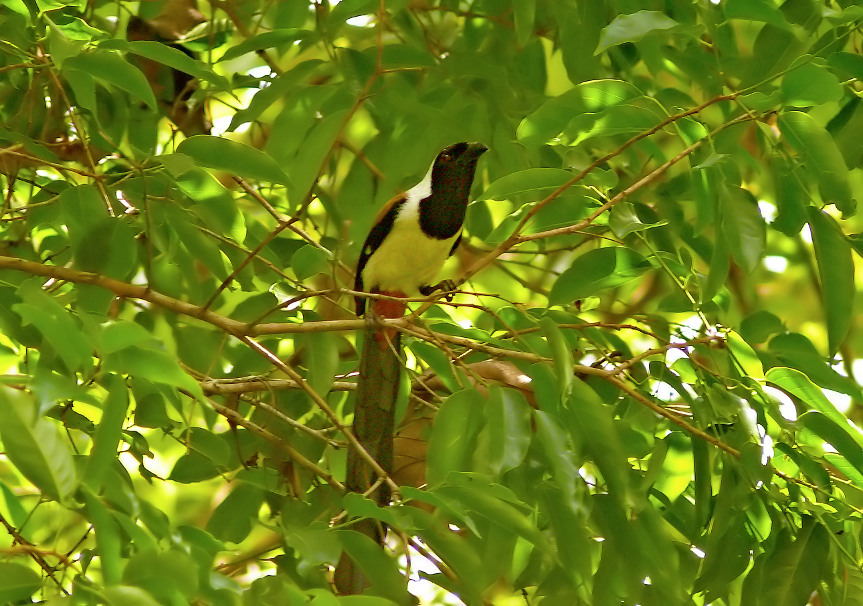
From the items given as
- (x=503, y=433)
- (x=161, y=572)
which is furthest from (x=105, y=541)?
(x=503, y=433)

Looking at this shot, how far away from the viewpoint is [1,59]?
2201 mm

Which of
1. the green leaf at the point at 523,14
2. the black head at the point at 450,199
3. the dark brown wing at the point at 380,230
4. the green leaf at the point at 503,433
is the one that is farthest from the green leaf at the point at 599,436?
the dark brown wing at the point at 380,230

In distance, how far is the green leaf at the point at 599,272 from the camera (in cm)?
184

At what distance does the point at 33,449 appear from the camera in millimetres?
1086

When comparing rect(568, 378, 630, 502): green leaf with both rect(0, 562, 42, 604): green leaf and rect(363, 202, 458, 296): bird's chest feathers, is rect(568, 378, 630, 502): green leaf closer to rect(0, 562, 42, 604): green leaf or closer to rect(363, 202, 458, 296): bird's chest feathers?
rect(0, 562, 42, 604): green leaf

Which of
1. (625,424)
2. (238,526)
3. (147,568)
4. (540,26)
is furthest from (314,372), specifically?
(540,26)

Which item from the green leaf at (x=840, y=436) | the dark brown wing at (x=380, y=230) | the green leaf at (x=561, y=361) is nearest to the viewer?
the green leaf at (x=561, y=361)

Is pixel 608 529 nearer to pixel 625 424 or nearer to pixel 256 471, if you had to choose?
pixel 625 424

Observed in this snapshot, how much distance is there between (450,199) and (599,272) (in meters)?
0.97

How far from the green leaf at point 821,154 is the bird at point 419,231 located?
48.0 inches

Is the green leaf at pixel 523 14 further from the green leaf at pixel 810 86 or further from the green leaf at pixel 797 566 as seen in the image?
the green leaf at pixel 797 566

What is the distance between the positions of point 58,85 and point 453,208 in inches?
47.9

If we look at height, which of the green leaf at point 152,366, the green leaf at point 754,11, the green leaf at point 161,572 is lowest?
the green leaf at point 161,572

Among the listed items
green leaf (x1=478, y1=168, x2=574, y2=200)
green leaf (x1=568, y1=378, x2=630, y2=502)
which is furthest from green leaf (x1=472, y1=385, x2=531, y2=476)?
green leaf (x1=478, y1=168, x2=574, y2=200)
